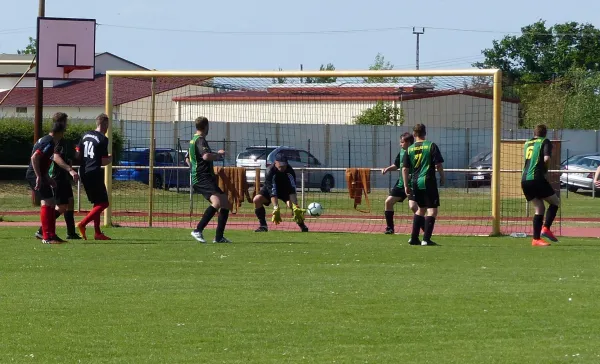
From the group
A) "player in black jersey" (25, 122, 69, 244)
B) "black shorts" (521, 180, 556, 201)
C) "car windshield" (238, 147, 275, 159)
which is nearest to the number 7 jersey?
"player in black jersey" (25, 122, 69, 244)

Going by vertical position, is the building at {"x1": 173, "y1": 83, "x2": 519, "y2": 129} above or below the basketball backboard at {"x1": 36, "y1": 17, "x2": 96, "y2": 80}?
below

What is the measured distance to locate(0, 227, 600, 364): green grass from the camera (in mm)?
7688

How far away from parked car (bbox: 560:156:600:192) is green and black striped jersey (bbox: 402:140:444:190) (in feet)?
62.7

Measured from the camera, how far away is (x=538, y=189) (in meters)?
16.6

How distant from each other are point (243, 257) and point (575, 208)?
1826 cm

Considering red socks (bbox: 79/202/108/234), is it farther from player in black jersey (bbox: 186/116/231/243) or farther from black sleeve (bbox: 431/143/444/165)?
black sleeve (bbox: 431/143/444/165)

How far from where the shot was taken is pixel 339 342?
26.2 ft

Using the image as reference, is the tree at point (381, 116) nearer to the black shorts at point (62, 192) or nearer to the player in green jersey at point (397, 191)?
the player in green jersey at point (397, 191)

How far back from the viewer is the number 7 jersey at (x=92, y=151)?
1673cm

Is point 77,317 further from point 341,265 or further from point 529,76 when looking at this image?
point 529,76

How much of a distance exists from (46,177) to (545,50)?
91.9 m

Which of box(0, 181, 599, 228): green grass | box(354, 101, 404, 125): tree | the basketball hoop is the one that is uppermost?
the basketball hoop

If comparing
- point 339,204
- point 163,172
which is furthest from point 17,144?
point 339,204

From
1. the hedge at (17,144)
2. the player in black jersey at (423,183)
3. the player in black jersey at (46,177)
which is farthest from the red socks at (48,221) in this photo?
the hedge at (17,144)
